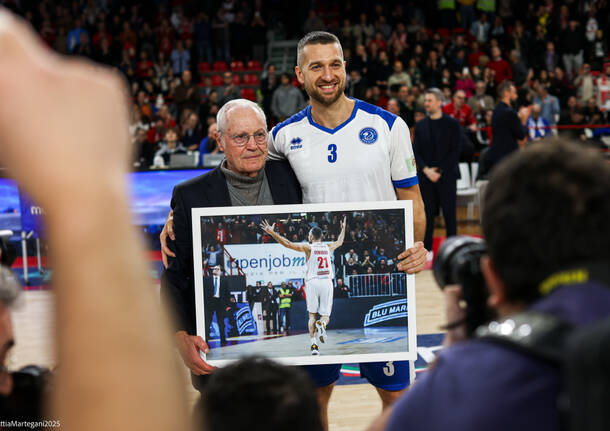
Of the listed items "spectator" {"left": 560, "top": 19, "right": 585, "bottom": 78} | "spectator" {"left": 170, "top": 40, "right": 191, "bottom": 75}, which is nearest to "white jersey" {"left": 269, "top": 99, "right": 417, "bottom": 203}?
"spectator" {"left": 170, "top": 40, "right": 191, "bottom": 75}

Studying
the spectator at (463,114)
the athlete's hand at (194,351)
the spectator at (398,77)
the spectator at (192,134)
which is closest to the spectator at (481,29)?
the spectator at (398,77)

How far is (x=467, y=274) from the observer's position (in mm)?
1076

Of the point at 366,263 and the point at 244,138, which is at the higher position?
the point at 244,138

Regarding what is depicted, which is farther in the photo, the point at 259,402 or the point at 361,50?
the point at 361,50

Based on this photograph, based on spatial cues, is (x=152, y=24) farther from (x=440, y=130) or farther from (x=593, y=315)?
(x=593, y=315)

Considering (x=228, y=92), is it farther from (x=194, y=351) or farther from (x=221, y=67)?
(x=194, y=351)

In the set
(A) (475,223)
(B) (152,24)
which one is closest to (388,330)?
(A) (475,223)

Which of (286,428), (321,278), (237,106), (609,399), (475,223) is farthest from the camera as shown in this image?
(475,223)

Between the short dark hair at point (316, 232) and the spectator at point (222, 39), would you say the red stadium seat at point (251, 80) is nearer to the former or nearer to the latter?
the spectator at point (222, 39)

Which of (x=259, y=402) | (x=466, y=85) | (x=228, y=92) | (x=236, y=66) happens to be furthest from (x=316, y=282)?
(x=236, y=66)

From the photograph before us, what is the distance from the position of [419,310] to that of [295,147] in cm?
351

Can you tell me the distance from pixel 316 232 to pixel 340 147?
2.53 feet

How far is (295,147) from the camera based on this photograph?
3041 millimetres

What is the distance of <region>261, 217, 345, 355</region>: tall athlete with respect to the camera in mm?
2379
